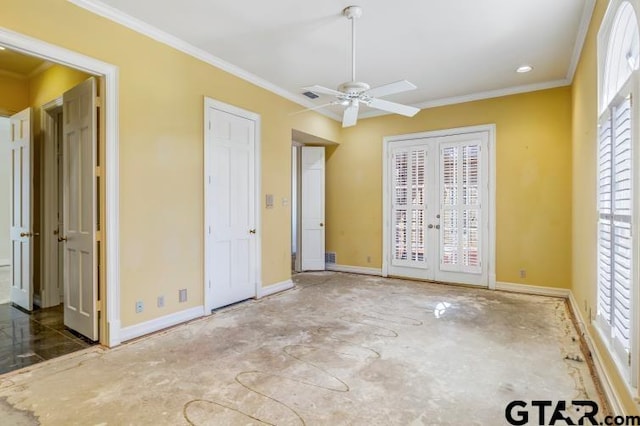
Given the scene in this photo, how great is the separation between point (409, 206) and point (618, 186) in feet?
12.3

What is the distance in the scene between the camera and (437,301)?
462cm

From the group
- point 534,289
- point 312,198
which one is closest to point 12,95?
point 312,198

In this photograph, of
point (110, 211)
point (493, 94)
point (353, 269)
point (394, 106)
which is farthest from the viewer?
point (353, 269)

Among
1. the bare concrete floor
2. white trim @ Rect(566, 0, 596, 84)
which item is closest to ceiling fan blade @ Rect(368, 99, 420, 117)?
white trim @ Rect(566, 0, 596, 84)

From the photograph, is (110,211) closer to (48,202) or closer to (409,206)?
(48,202)

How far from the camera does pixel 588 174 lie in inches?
130

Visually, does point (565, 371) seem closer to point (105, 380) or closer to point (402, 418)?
point (402, 418)

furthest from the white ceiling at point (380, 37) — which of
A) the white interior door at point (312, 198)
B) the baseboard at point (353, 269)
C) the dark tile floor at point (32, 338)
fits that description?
the baseboard at point (353, 269)

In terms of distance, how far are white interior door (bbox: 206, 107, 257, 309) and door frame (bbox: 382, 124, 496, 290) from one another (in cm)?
260

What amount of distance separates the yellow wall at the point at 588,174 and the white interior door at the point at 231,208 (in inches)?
147

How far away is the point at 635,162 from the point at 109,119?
12.7 feet

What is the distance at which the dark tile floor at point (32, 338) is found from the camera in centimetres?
287

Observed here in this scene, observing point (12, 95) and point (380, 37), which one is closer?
point (380, 37)

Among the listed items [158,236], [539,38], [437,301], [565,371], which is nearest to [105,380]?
[158,236]
